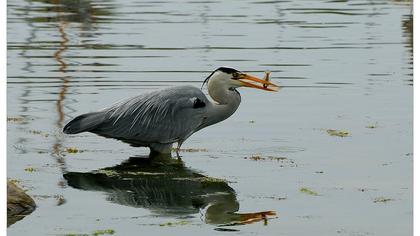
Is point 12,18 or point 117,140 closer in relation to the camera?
point 117,140

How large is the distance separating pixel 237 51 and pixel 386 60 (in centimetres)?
274

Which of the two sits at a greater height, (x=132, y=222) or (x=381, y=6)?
(x=132, y=222)

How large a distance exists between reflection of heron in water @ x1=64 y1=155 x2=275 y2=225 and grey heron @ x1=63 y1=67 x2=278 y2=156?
25 cm

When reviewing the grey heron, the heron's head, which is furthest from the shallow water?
the heron's head

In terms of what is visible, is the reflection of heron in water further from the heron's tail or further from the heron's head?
the heron's head

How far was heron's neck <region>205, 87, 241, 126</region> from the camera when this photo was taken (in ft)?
42.2

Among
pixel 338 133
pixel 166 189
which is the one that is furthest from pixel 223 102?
pixel 166 189

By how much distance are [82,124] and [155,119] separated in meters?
0.77

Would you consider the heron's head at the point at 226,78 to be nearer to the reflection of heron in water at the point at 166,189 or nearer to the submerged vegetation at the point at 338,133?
the reflection of heron in water at the point at 166,189

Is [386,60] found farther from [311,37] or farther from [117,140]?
[117,140]

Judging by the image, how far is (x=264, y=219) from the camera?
31.7 feet

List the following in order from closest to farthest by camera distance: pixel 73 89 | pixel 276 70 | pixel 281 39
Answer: pixel 73 89, pixel 276 70, pixel 281 39

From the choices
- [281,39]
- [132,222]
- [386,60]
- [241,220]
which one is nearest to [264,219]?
[241,220]

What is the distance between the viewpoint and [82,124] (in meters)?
12.2
